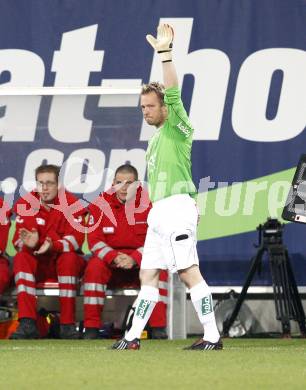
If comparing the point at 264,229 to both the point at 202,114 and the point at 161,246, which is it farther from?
the point at 161,246

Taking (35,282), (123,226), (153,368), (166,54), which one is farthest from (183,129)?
(35,282)

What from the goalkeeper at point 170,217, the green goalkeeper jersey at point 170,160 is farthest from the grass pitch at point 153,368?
the green goalkeeper jersey at point 170,160

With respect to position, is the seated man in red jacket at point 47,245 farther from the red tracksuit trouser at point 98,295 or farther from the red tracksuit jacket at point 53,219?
the red tracksuit trouser at point 98,295

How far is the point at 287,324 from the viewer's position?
9.89m

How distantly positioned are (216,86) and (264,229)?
4.74ft

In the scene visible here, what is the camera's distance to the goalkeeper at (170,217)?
732cm

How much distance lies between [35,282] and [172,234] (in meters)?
3.05

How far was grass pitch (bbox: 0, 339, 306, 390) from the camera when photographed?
5113 millimetres

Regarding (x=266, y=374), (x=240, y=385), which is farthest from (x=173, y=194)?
(x=240, y=385)

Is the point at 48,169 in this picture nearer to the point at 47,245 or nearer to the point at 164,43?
the point at 47,245

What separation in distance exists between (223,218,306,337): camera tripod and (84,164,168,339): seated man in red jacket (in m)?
0.70

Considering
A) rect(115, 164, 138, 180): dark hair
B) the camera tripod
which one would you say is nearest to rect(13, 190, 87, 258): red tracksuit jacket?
rect(115, 164, 138, 180): dark hair

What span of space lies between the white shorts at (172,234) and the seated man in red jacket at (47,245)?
2.69 metres

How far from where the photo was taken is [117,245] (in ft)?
33.3
